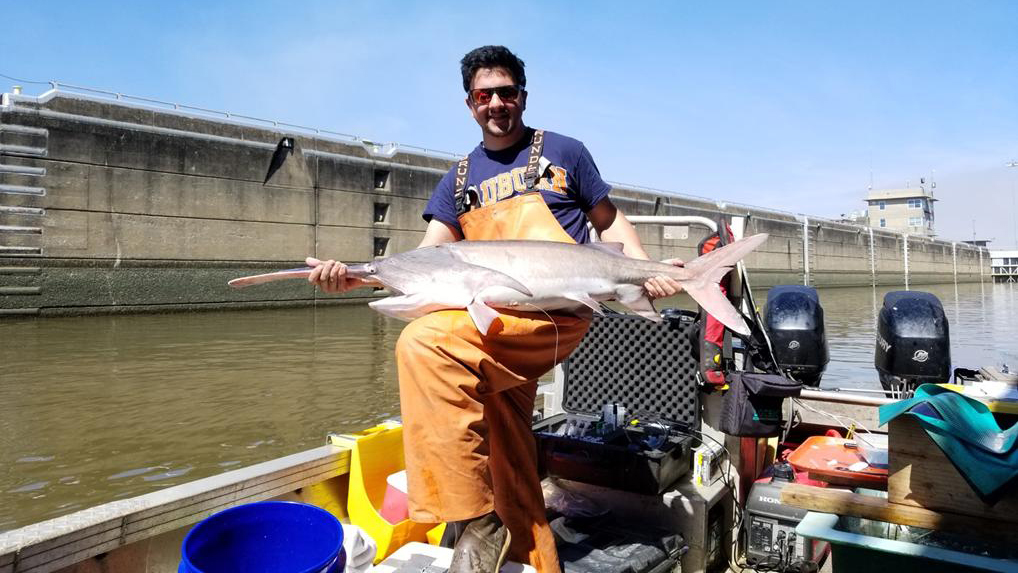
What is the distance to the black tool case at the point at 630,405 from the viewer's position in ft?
10.5

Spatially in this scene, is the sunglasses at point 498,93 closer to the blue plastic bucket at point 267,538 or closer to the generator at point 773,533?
the blue plastic bucket at point 267,538

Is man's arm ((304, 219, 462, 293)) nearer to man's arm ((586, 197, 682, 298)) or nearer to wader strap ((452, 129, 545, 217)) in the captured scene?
wader strap ((452, 129, 545, 217))

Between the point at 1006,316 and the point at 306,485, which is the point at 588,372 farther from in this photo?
the point at 1006,316

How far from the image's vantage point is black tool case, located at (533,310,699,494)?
3186 mm

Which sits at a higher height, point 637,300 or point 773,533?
point 637,300

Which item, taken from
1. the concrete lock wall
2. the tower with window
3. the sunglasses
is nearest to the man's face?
the sunglasses

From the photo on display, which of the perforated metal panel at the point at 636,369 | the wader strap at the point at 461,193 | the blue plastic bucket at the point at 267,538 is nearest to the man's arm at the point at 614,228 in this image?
the wader strap at the point at 461,193

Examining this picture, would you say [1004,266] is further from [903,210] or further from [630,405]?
[630,405]

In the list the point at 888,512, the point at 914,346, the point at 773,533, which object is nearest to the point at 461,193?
the point at 888,512

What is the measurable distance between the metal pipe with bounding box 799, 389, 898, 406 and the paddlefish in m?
2.38

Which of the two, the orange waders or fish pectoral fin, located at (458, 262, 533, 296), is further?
fish pectoral fin, located at (458, 262, 533, 296)

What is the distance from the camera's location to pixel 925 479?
7.17 ft

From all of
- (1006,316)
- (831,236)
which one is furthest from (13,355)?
(831,236)

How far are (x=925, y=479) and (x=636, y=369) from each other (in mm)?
1848
